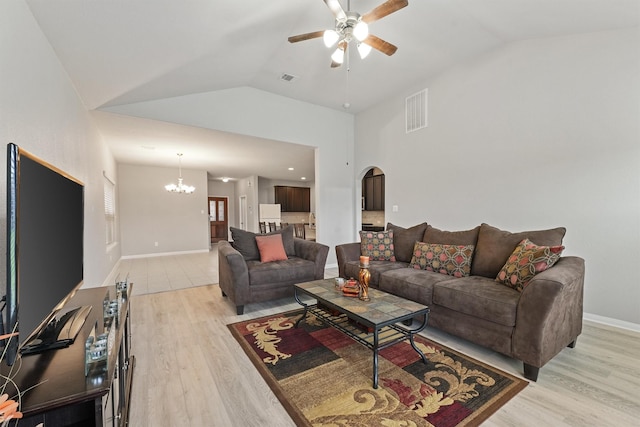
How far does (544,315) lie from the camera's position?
181 centimetres

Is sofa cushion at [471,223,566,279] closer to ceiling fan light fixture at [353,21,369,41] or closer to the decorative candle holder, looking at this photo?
the decorative candle holder

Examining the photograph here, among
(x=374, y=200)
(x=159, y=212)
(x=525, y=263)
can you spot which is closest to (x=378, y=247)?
(x=525, y=263)

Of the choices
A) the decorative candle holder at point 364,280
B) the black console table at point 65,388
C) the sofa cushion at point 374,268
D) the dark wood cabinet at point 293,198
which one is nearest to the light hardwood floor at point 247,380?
the black console table at point 65,388

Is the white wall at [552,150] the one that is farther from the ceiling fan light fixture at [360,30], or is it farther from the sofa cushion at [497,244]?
the ceiling fan light fixture at [360,30]

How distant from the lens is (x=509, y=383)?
1.81 metres

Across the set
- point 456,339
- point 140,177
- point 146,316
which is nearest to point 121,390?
point 146,316

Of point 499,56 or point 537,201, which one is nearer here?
point 537,201

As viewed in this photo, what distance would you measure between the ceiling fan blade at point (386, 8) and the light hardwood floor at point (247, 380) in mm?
2801

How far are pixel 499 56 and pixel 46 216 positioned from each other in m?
4.67

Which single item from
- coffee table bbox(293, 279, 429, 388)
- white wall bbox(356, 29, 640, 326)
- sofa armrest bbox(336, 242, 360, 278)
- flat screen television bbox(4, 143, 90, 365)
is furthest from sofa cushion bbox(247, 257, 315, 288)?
white wall bbox(356, 29, 640, 326)

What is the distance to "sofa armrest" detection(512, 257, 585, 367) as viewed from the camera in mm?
1811

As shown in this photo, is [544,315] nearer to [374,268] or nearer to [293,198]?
[374,268]

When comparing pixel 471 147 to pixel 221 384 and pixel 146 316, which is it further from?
pixel 146 316

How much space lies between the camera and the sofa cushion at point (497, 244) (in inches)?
98.9
